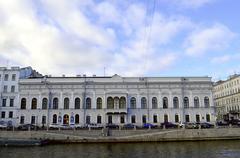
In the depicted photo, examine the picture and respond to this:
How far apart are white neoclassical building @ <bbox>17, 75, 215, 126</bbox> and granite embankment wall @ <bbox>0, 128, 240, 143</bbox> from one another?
1313 centimetres

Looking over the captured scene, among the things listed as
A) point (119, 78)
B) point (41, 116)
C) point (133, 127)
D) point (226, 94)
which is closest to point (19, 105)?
point (41, 116)

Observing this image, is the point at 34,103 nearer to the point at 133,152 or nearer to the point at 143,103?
the point at 143,103

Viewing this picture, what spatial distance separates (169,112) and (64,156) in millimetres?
→ 35928

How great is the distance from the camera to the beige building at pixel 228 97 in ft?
259

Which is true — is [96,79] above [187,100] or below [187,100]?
above

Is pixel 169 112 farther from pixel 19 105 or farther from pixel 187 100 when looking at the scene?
pixel 19 105

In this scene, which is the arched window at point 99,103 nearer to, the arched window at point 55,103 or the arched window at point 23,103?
the arched window at point 55,103

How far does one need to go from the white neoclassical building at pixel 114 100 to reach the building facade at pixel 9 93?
2454 millimetres

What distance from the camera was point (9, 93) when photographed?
6456cm

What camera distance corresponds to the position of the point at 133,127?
50469 millimetres

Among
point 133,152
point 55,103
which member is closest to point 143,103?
point 55,103

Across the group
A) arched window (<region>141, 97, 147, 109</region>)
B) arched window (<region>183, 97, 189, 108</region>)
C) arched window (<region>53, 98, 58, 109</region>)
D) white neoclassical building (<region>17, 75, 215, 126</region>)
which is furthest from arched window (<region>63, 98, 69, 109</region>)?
arched window (<region>183, 97, 189, 108</region>)

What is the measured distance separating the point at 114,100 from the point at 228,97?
42661 mm

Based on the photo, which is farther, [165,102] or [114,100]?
[165,102]
